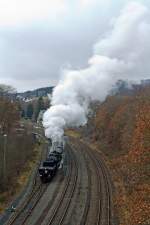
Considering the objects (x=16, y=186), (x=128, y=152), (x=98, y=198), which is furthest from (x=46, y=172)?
(x=128, y=152)

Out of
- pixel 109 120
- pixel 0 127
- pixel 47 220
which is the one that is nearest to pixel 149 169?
pixel 47 220

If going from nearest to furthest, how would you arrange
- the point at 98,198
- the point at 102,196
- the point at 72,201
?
the point at 72,201
the point at 98,198
the point at 102,196

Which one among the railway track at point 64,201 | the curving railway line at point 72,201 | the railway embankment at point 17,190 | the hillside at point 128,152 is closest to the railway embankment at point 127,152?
the hillside at point 128,152

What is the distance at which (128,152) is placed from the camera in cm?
6088

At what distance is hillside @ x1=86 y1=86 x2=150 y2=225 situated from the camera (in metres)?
35.8

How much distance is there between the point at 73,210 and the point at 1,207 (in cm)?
705

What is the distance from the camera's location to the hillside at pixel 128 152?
35.8 m

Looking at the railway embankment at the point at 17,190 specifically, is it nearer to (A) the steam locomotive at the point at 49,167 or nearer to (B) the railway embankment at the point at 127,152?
(A) the steam locomotive at the point at 49,167

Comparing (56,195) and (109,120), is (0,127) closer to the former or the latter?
(109,120)

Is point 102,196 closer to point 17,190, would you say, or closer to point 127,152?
point 17,190

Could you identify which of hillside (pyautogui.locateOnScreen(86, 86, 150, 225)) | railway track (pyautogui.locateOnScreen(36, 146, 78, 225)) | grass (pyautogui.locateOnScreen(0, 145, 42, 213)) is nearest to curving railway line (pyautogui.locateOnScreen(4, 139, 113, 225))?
railway track (pyautogui.locateOnScreen(36, 146, 78, 225))

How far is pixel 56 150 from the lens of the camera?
193ft

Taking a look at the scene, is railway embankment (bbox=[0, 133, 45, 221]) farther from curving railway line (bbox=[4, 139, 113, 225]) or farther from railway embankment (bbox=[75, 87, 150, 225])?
railway embankment (bbox=[75, 87, 150, 225])

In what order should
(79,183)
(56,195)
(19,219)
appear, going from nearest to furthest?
(19,219) → (56,195) → (79,183)
